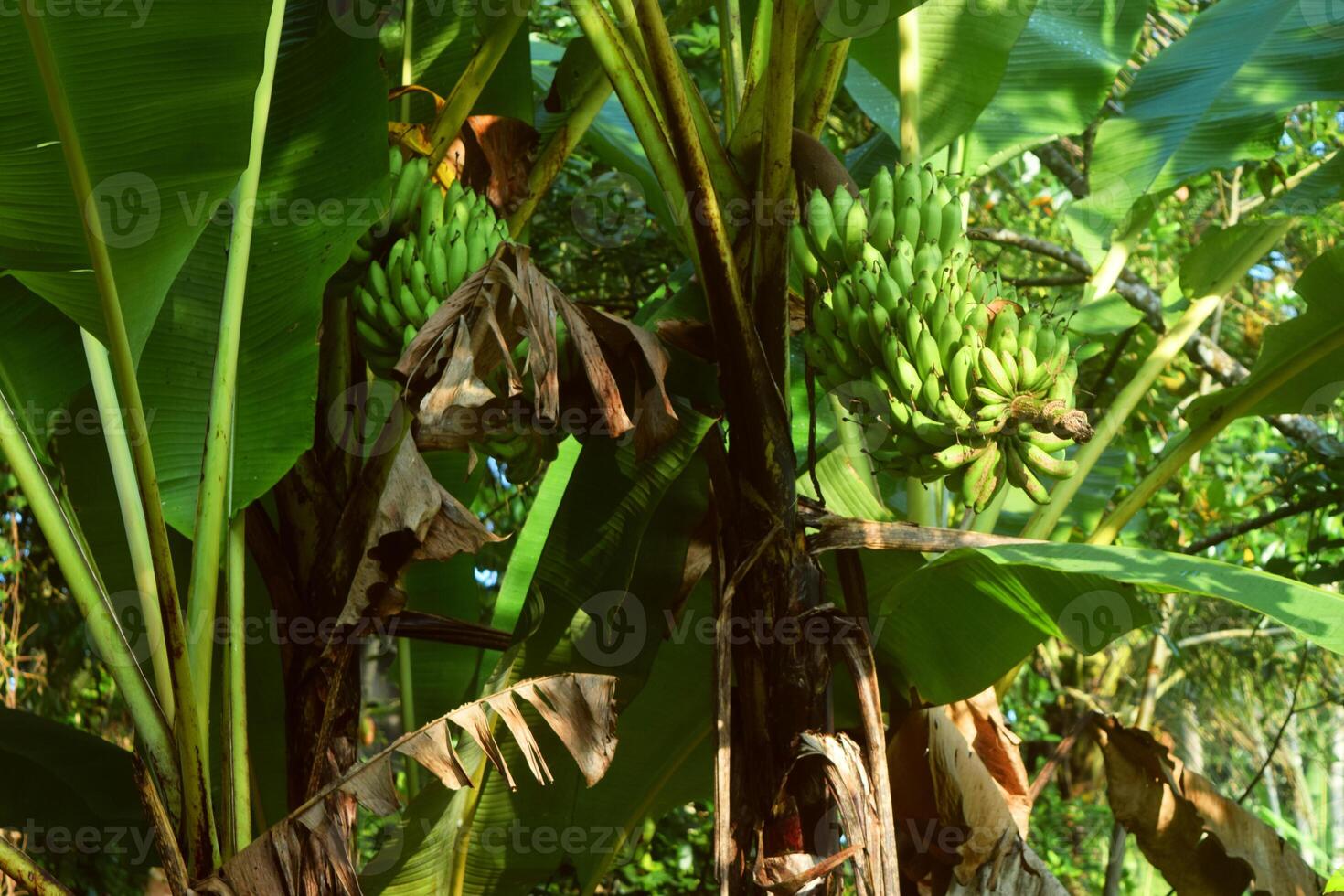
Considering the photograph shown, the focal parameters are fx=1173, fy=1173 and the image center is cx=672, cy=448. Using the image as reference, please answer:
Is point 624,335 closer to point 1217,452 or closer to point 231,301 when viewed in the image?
point 231,301

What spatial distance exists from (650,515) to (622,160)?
86 centimetres

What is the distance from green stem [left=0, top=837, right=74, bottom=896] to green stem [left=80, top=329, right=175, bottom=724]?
199 millimetres

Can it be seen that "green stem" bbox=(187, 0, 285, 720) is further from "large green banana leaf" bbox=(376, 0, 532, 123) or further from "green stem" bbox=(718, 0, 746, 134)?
"green stem" bbox=(718, 0, 746, 134)

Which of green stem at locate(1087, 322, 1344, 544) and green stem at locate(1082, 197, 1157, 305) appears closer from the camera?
green stem at locate(1087, 322, 1344, 544)

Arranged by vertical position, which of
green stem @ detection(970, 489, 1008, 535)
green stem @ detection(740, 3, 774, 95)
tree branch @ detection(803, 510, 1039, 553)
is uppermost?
green stem @ detection(740, 3, 774, 95)

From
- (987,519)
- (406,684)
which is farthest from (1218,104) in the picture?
(406,684)

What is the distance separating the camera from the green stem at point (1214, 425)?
1.75m

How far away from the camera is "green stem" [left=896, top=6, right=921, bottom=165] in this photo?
182 cm

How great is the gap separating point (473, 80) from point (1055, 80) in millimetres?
1035

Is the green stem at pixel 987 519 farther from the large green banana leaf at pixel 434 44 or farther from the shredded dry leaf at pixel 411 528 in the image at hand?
the large green banana leaf at pixel 434 44

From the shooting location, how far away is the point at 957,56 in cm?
182

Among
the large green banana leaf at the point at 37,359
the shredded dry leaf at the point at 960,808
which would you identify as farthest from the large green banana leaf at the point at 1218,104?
the large green banana leaf at the point at 37,359

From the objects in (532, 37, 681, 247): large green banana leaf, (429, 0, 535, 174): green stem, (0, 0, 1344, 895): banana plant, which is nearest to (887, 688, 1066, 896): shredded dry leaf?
(0, 0, 1344, 895): banana plant

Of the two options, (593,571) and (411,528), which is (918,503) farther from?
(411,528)
